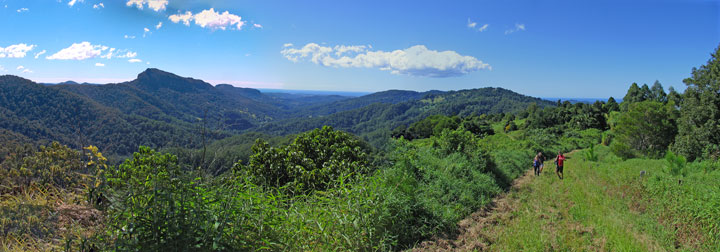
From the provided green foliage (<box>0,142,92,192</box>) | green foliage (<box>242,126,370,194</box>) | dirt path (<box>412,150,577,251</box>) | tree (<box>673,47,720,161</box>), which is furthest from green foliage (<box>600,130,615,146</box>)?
green foliage (<box>0,142,92,192</box>)

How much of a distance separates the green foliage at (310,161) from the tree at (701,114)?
73.7ft

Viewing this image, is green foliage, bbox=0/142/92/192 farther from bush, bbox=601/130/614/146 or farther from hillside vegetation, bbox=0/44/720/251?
bush, bbox=601/130/614/146

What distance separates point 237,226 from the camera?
2.92 meters

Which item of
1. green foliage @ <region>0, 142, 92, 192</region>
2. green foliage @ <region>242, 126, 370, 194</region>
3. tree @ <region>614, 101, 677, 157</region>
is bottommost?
tree @ <region>614, 101, 677, 157</region>

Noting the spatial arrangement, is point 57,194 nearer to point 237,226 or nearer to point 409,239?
point 237,226

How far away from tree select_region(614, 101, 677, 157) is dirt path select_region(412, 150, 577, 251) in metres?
25.4

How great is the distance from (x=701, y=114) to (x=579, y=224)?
22.4m

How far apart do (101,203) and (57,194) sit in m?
1.37

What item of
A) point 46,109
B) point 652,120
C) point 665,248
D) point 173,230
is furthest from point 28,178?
point 46,109

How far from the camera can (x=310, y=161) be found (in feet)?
23.7

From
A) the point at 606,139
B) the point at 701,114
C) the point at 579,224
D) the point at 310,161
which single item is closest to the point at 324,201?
the point at 310,161

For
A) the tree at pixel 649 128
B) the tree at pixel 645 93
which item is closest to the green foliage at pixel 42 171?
the tree at pixel 649 128

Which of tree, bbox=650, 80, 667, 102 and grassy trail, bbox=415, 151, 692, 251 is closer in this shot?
grassy trail, bbox=415, 151, 692, 251

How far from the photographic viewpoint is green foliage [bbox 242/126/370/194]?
6.48m
